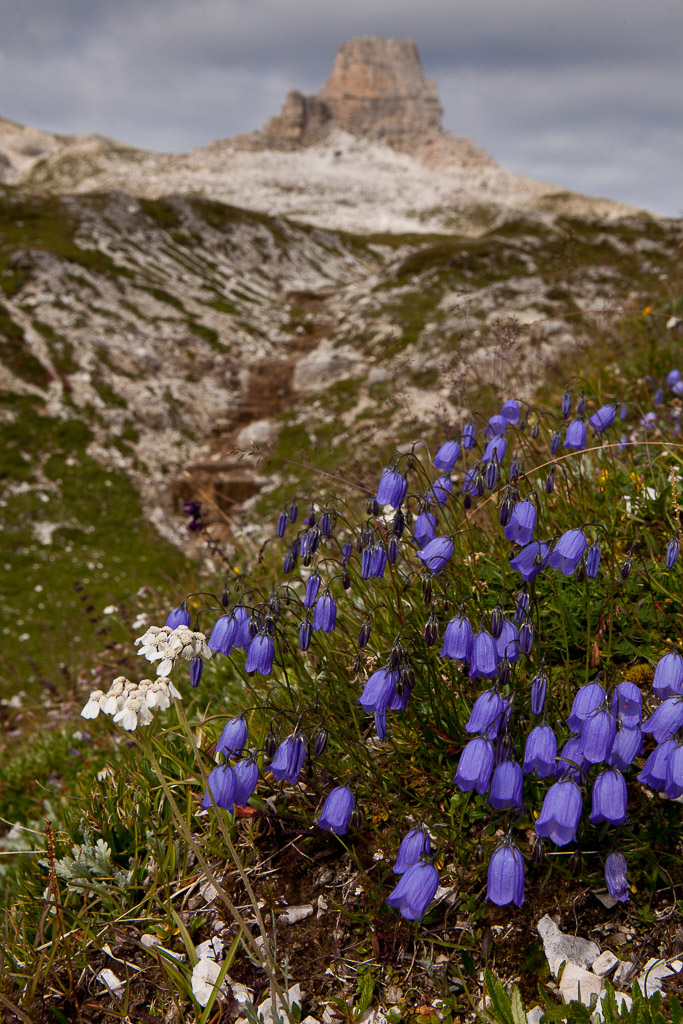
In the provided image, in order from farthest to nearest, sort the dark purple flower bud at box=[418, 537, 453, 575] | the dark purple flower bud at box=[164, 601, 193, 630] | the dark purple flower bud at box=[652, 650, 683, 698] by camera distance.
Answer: the dark purple flower bud at box=[164, 601, 193, 630] → the dark purple flower bud at box=[418, 537, 453, 575] → the dark purple flower bud at box=[652, 650, 683, 698]

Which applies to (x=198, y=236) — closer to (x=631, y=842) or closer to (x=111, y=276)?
(x=111, y=276)

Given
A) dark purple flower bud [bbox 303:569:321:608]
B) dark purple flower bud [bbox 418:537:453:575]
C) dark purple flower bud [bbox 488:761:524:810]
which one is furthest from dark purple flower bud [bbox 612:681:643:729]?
dark purple flower bud [bbox 303:569:321:608]

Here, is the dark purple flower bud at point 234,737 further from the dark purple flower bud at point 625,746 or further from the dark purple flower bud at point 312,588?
the dark purple flower bud at point 625,746

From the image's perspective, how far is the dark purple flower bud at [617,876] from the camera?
2410mm

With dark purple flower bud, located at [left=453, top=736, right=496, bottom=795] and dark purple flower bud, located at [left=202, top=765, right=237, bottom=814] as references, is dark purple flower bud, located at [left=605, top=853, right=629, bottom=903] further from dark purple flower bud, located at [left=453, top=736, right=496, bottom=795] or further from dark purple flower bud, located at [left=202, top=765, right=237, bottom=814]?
dark purple flower bud, located at [left=202, top=765, right=237, bottom=814]

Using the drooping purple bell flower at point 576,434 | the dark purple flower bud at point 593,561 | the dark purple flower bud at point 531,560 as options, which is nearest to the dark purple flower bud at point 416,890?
the dark purple flower bud at point 531,560

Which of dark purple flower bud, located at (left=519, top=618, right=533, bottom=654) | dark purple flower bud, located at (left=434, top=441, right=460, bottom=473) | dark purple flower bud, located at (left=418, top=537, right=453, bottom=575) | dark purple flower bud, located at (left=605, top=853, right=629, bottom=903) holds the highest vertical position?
dark purple flower bud, located at (left=434, top=441, right=460, bottom=473)

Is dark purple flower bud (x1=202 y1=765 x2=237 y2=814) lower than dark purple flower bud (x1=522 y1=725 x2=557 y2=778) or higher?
lower

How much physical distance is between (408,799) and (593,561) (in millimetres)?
1668

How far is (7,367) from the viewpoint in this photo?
92.6ft

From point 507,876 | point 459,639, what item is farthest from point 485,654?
point 507,876

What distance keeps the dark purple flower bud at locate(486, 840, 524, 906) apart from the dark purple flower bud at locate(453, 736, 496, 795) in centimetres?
22

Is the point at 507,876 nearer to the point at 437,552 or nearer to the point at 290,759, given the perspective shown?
the point at 290,759

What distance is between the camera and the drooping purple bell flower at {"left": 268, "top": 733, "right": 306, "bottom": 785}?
2.59 metres
